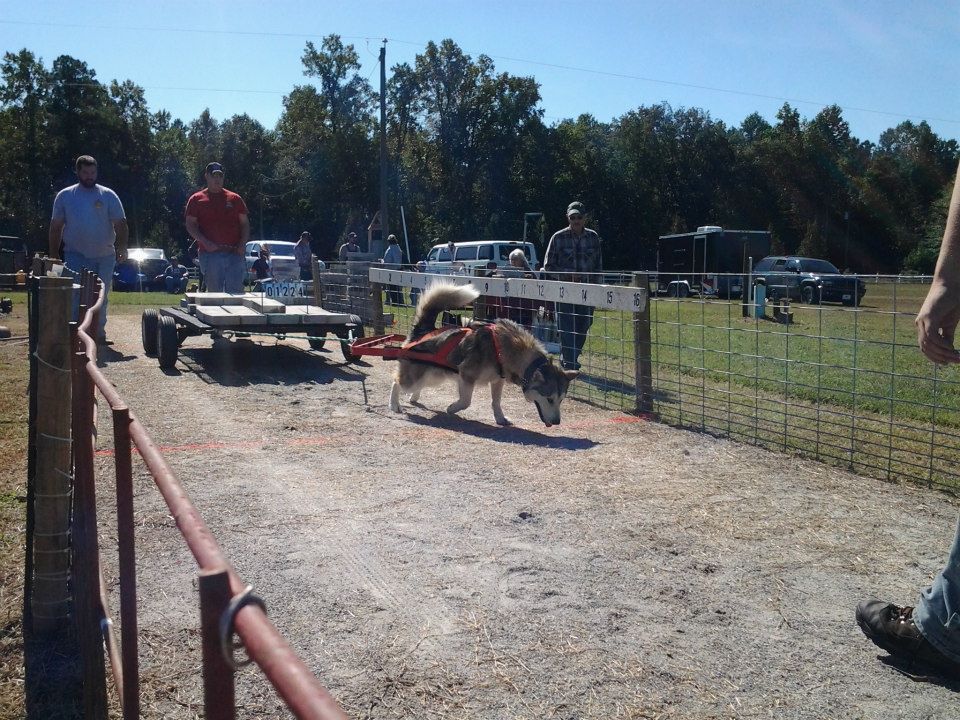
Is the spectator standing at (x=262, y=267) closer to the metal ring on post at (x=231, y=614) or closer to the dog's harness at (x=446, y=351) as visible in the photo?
the dog's harness at (x=446, y=351)

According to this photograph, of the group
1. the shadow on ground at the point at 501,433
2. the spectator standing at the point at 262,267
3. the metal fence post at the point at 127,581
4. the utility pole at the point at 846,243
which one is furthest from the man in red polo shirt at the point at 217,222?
the utility pole at the point at 846,243

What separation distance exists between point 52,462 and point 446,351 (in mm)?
4576

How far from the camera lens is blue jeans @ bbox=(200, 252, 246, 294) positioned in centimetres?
1146

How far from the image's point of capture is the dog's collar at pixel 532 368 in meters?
7.38

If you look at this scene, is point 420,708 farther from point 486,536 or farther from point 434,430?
point 434,430

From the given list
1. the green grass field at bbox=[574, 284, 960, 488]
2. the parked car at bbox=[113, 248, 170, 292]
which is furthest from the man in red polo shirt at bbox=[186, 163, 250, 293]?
the parked car at bbox=[113, 248, 170, 292]

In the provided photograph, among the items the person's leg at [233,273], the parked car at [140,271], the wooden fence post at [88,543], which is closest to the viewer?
the wooden fence post at [88,543]

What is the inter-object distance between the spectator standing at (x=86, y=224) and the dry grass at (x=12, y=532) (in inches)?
57.4

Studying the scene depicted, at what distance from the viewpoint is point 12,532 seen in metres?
4.48

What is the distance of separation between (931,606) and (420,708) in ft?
6.13

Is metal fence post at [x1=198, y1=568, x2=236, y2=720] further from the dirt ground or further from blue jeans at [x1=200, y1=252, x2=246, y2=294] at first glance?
blue jeans at [x1=200, y1=252, x2=246, y2=294]

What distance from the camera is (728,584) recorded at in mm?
3924

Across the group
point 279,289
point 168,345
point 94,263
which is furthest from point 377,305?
point 94,263

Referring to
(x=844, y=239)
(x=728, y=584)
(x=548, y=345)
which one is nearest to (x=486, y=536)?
(x=728, y=584)
